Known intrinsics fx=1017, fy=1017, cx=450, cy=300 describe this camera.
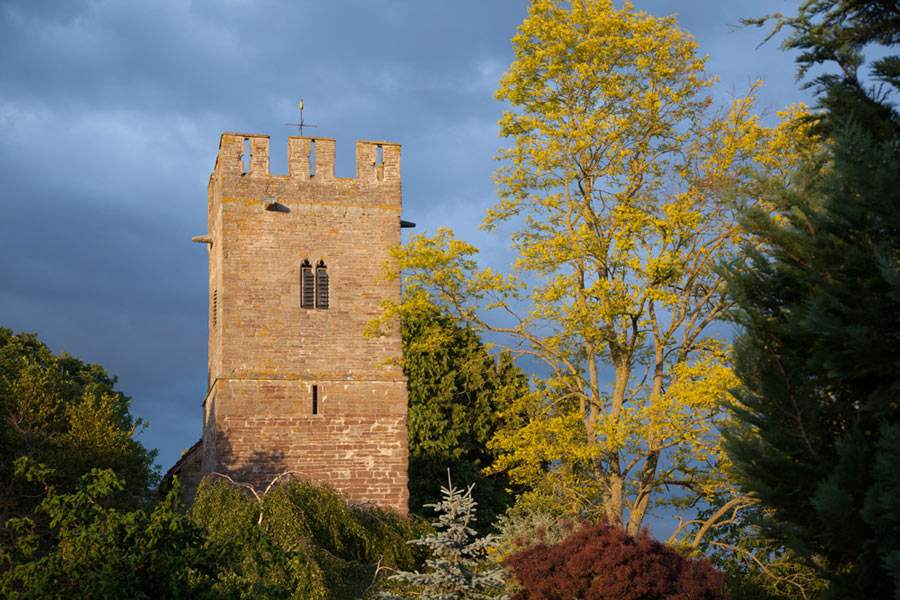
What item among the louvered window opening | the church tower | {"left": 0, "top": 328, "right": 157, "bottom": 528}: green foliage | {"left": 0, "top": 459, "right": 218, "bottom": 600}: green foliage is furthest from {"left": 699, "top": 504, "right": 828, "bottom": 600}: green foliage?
{"left": 0, "top": 328, "right": 157, "bottom": 528}: green foliage

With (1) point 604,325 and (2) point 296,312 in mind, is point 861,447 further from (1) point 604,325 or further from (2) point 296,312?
(2) point 296,312

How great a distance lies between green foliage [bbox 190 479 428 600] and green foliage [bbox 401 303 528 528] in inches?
292

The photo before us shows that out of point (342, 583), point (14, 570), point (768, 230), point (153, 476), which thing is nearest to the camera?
point (768, 230)

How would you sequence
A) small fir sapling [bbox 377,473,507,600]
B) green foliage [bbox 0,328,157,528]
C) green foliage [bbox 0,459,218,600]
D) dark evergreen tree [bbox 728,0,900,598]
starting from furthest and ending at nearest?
green foliage [bbox 0,328,157,528] < small fir sapling [bbox 377,473,507,600] < green foliage [bbox 0,459,218,600] < dark evergreen tree [bbox 728,0,900,598]

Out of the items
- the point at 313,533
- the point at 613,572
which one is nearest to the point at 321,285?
the point at 313,533

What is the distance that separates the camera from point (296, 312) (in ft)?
72.6

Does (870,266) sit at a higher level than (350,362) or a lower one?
lower

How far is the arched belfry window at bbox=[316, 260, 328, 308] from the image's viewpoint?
22.3 m

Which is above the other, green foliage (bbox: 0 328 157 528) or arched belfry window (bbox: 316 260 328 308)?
arched belfry window (bbox: 316 260 328 308)

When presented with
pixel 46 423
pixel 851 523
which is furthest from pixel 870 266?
pixel 46 423

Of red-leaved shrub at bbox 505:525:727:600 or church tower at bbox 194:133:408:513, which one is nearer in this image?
red-leaved shrub at bbox 505:525:727:600

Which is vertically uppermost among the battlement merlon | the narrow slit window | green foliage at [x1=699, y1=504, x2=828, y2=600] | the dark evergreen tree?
the battlement merlon

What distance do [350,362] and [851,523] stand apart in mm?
15761

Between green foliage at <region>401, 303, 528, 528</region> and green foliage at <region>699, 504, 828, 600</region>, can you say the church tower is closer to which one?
green foliage at <region>401, 303, 528, 528</region>
